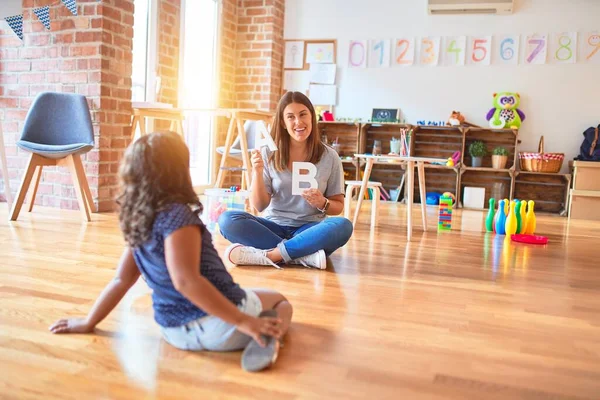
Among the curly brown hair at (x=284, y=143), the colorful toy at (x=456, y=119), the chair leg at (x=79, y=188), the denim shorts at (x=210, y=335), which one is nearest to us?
the denim shorts at (x=210, y=335)

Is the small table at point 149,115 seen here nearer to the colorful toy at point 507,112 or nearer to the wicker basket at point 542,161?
the colorful toy at point 507,112

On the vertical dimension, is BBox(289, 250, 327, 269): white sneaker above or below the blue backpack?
below

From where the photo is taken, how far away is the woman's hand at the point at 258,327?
129 cm

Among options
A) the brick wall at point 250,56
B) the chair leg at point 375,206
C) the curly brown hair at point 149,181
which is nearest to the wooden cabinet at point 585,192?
the chair leg at point 375,206

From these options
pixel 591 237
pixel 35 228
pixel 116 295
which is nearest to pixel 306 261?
pixel 116 295

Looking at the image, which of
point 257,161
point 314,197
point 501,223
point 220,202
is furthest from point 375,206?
point 257,161

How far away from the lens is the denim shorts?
1.36 m

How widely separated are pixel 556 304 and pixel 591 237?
7.36ft

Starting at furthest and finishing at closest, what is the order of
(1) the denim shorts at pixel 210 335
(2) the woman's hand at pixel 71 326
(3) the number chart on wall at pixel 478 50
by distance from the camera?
(3) the number chart on wall at pixel 478 50, (2) the woman's hand at pixel 71 326, (1) the denim shorts at pixel 210 335

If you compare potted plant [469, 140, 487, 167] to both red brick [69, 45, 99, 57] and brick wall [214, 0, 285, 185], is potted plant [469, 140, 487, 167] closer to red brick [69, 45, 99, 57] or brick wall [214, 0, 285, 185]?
brick wall [214, 0, 285, 185]

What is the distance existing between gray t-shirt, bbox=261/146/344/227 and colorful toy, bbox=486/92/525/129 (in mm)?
3642

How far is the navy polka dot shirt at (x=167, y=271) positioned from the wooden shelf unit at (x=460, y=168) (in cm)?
456

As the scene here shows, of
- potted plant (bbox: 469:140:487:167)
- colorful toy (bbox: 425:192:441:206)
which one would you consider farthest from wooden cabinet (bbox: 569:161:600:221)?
colorful toy (bbox: 425:192:441:206)

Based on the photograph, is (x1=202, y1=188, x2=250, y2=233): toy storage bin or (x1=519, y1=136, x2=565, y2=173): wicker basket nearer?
(x1=202, y1=188, x2=250, y2=233): toy storage bin
